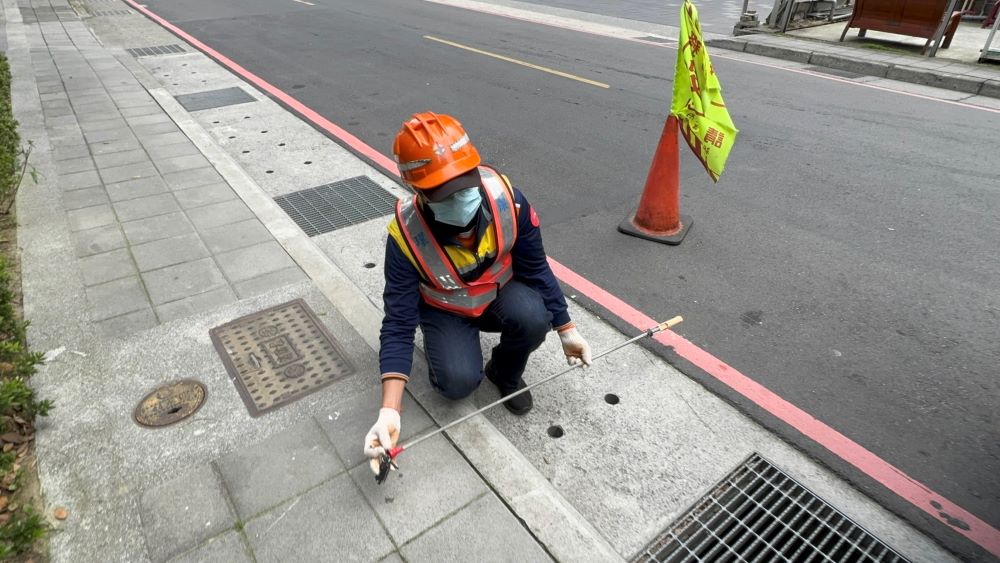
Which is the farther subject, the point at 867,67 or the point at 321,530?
the point at 867,67

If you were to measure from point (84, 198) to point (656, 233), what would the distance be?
14.6 ft

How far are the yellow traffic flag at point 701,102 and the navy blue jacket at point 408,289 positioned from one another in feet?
5.46

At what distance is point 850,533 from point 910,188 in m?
4.13

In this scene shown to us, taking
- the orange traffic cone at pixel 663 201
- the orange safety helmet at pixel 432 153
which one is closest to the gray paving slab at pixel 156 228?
the orange safety helmet at pixel 432 153

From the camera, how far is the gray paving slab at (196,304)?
326 centimetres

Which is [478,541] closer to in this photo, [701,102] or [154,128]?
[701,102]

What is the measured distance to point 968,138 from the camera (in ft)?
21.1

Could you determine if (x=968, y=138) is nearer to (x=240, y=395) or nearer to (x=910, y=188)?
(x=910, y=188)

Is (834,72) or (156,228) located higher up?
(834,72)

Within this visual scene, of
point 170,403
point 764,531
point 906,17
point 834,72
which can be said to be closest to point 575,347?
point 764,531

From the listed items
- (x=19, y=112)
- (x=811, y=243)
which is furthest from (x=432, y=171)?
(x=19, y=112)

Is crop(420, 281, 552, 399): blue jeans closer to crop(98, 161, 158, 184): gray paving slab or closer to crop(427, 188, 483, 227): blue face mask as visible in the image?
crop(427, 188, 483, 227): blue face mask

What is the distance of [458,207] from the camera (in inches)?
84.1

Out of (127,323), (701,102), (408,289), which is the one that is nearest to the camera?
(408,289)
